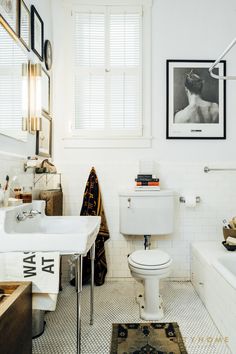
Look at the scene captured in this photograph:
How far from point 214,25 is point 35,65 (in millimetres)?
1868

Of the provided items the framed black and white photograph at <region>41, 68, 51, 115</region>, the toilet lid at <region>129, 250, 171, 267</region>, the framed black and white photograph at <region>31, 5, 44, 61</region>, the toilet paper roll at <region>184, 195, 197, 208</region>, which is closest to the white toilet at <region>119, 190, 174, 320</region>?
the toilet paper roll at <region>184, 195, 197, 208</region>

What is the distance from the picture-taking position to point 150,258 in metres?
2.23

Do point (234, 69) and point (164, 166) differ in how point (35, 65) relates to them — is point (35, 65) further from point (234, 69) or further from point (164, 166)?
point (234, 69)

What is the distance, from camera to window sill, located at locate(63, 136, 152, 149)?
2.92 metres

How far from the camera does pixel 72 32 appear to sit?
2.90 metres

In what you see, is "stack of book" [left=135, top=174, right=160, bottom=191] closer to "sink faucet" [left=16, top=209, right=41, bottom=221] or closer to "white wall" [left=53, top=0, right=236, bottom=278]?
"white wall" [left=53, top=0, right=236, bottom=278]

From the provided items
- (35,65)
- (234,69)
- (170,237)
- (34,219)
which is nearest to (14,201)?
(34,219)

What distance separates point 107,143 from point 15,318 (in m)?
2.02

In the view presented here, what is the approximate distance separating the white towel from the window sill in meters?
1.68

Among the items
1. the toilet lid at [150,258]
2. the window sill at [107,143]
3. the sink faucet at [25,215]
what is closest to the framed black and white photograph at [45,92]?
the window sill at [107,143]

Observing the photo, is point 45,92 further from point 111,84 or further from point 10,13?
point 10,13

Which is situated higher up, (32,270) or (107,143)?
(107,143)

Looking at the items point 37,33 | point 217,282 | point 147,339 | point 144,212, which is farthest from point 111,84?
point 147,339

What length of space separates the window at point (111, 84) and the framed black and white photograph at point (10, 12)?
38.2 inches
